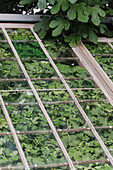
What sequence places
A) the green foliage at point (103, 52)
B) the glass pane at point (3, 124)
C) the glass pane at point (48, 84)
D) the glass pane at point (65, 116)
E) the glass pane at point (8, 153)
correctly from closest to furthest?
the glass pane at point (8, 153) → the glass pane at point (3, 124) → the glass pane at point (65, 116) → the glass pane at point (48, 84) → the green foliage at point (103, 52)

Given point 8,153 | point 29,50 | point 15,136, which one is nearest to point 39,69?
point 29,50

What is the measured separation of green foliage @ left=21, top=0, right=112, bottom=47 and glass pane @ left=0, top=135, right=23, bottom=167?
216 cm

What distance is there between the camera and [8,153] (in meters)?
3.34

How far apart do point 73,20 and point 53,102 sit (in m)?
1.84

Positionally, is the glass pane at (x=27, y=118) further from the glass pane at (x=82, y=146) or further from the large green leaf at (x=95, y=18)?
the large green leaf at (x=95, y=18)

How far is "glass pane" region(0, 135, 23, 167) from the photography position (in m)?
3.23

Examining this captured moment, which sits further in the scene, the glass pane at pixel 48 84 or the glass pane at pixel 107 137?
the glass pane at pixel 48 84

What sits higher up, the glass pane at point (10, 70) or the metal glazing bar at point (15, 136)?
the glass pane at point (10, 70)

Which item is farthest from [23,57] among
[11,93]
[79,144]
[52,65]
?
[79,144]

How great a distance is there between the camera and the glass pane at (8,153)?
3232 millimetres

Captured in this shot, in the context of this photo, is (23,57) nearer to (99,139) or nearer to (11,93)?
(11,93)

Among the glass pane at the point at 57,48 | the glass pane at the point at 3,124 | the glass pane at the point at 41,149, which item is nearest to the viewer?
the glass pane at the point at 41,149

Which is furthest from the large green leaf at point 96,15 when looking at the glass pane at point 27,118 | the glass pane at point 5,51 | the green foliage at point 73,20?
the glass pane at point 27,118

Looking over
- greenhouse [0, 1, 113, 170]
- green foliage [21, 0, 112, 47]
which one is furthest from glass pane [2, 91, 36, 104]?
green foliage [21, 0, 112, 47]
